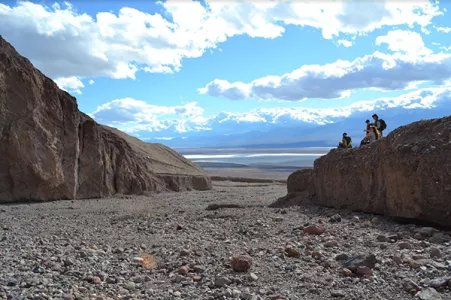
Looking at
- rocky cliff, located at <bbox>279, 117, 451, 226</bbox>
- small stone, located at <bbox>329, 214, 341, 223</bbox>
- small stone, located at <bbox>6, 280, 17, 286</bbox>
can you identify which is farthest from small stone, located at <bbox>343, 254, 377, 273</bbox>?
small stone, located at <bbox>6, 280, 17, 286</bbox>

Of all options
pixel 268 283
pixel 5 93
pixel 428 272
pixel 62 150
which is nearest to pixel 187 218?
pixel 268 283

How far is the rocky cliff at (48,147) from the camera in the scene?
1417cm

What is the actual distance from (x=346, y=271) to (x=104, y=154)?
13.2m

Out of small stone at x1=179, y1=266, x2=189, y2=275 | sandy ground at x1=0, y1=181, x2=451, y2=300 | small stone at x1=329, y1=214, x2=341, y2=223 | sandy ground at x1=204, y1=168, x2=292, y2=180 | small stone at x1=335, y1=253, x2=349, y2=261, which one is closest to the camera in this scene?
sandy ground at x1=0, y1=181, x2=451, y2=300

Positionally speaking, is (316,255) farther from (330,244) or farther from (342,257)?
(330,244)

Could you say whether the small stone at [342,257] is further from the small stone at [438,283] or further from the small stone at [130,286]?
the small stone at [130,286]

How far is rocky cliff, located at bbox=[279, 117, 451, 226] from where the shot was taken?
7891 mm

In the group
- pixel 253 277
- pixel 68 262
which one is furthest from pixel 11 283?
pixel 253 277

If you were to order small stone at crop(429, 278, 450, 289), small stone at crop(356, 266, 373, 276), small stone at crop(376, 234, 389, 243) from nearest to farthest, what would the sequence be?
small stone at crop(429, 278, 450, 289) → small stone at crop(356, 266, 373, 276) → small stone at crop(376, 234, 389, 243)

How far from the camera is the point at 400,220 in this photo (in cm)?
868

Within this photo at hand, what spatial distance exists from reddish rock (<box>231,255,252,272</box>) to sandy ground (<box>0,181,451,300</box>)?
0.07 m

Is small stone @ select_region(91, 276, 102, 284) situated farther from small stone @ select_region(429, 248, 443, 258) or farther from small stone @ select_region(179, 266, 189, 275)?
small stone @ select_region(429, 248, 443, 258)

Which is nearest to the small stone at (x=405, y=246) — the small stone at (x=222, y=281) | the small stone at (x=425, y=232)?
the small stone at (x=425, y=232)

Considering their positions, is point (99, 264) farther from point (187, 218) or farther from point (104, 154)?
point (104, 154)
